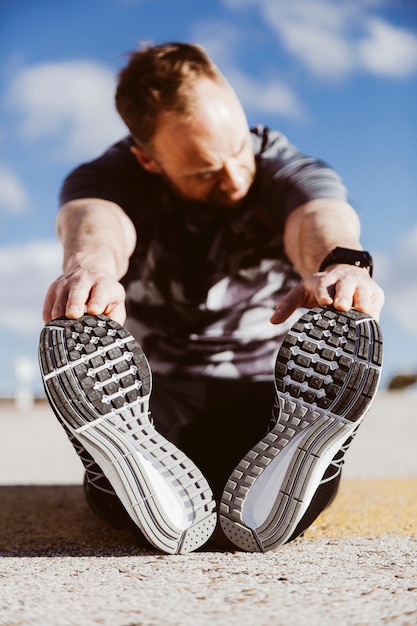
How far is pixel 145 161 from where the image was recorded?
6.64ft

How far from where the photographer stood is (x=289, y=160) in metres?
1.96

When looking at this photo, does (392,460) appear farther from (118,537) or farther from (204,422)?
(118,537)

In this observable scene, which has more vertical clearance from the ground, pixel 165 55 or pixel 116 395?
pixel 165 55

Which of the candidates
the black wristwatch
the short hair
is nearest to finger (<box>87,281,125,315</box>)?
the black wristwatch

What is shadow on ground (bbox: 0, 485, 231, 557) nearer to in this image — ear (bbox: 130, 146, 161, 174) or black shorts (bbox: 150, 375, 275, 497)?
black shorts (bbox: 150, 375, 275, 497)

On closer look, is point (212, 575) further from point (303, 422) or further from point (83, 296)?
point (83, 296)

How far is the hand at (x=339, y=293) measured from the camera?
51.7 inches

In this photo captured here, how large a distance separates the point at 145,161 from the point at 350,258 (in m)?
0.85

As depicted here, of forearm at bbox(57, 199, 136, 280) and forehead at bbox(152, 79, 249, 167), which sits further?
forehead at bbox(152, 79, 249, 167)

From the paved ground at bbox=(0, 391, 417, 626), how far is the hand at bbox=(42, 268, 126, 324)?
0.47m

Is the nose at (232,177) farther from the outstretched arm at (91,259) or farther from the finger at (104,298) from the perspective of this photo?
the finger at (104,298)

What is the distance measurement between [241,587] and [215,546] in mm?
313

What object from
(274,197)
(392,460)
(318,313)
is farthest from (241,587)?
(392,460)

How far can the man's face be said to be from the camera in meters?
1.81
